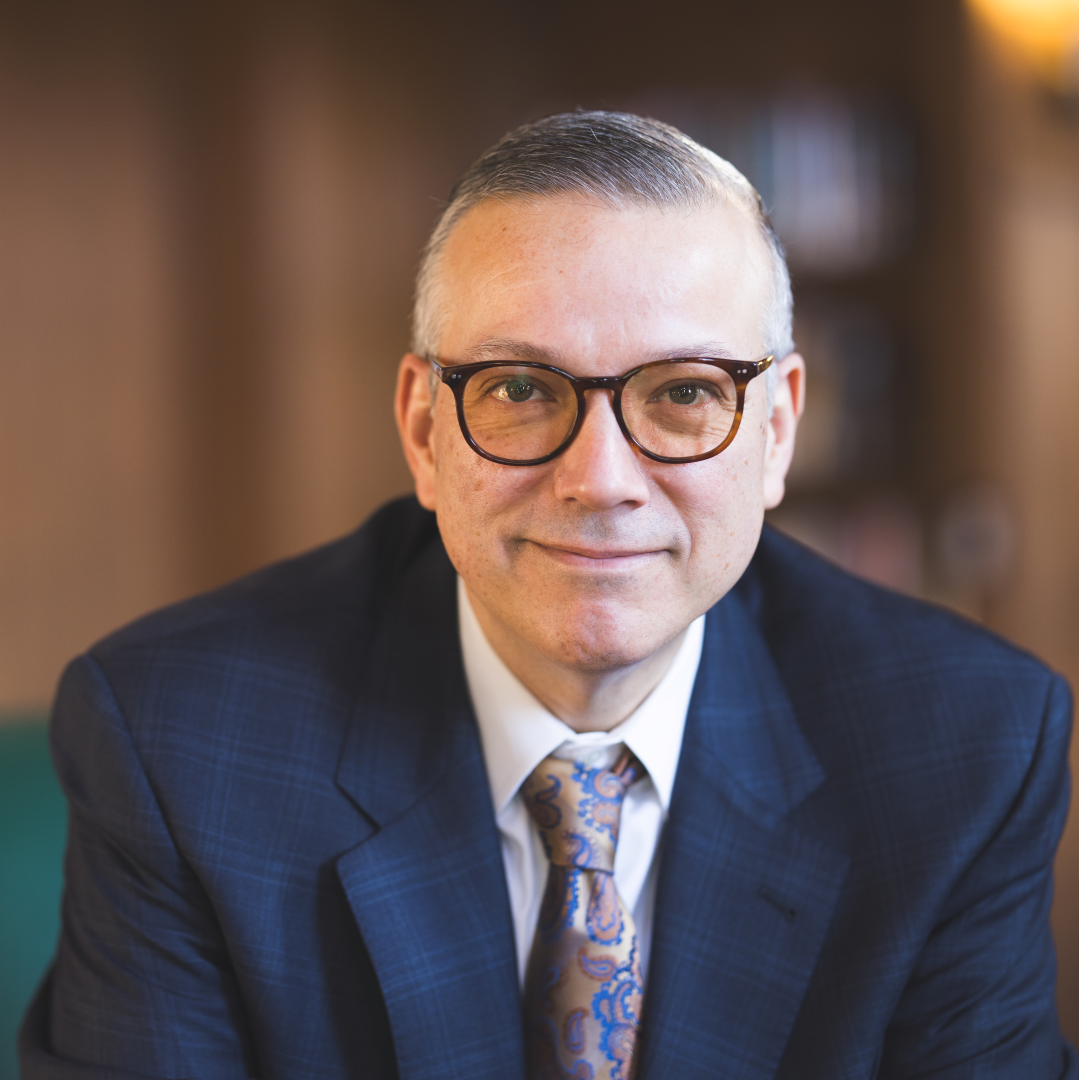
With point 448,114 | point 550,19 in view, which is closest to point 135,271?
point 448,114

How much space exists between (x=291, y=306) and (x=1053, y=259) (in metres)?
2.03

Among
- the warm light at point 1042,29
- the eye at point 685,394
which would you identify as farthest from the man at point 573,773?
the warm light at point 1042,29

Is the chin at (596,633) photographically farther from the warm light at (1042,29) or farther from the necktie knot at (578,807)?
the warm light at (1042,29)

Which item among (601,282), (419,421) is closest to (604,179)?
(601,282)

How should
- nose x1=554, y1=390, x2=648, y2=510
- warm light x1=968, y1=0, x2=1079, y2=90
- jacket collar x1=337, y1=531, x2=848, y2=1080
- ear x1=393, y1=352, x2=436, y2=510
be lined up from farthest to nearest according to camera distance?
warm light x1=968, y1=0, x2=1079, y2=90
ear x1=393, y1=352, x2=436, y2=510
jacket collar x1=337, y1=531, x2=848, y2=1080
nose x1=554, y1=390, x2=648, y2=510

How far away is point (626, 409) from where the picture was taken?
106 centimetres

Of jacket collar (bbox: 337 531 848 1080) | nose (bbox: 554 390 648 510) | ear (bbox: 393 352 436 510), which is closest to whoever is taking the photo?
nose (bbox: 554 390 648 510)

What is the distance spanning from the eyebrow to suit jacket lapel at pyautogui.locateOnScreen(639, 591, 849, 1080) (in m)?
0.42

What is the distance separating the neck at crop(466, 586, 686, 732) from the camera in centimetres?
124

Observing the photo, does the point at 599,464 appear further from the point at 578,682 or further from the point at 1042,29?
the point at 1042,29

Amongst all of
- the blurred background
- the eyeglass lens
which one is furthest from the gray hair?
the blurred background

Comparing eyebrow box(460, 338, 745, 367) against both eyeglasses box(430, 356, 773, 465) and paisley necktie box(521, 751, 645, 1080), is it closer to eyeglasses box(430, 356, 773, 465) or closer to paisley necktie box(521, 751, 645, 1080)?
eyeglasses box(430, 356, 773, 465)

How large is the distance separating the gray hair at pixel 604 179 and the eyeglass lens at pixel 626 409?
0.37ft

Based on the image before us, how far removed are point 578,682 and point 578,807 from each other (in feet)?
0.43
